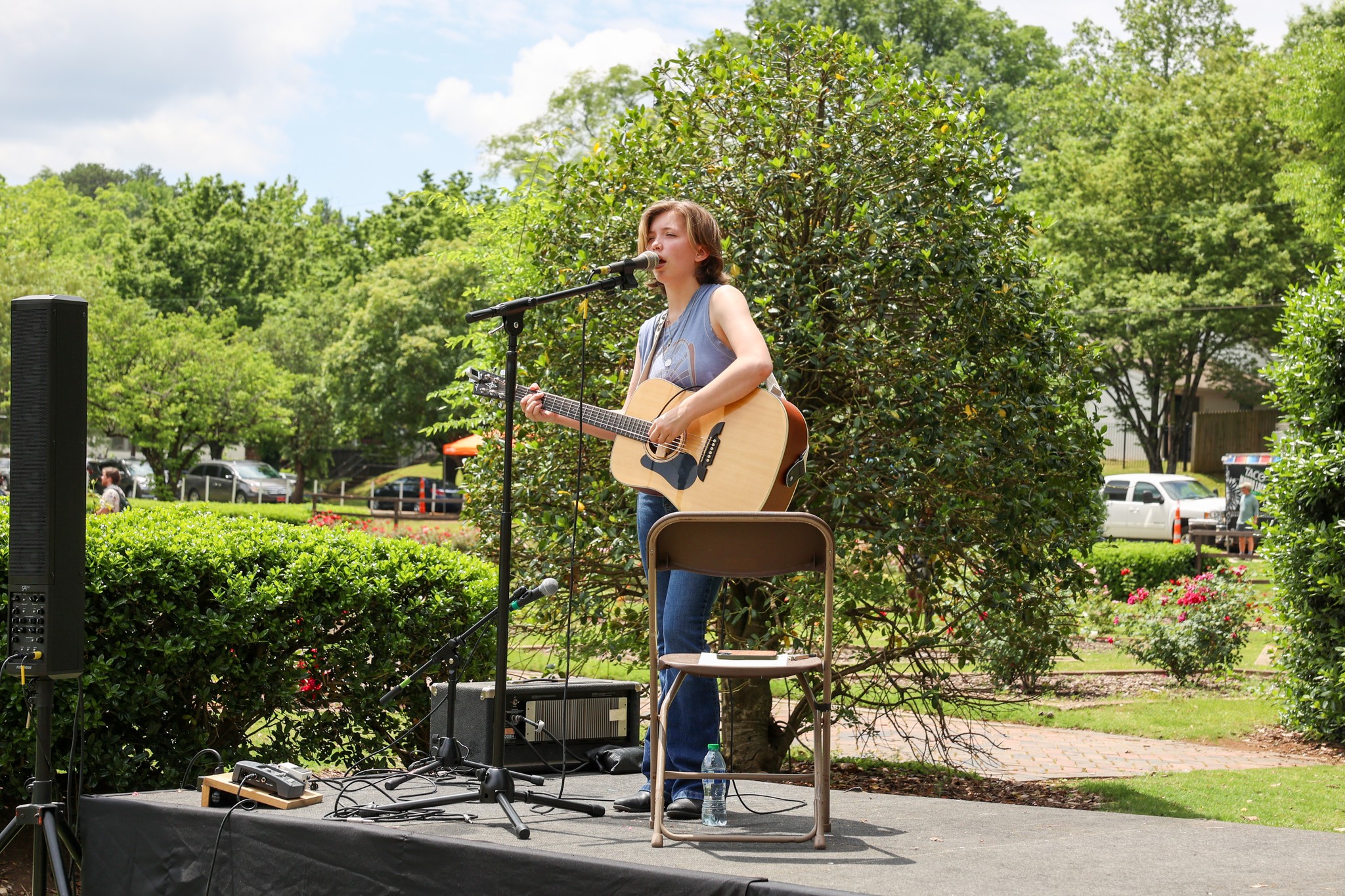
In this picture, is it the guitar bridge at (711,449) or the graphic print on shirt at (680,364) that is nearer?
the guitar bridge at (711,449)

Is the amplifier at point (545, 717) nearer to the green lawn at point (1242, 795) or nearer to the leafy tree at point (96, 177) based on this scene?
the green lawn at point (1242, 795)

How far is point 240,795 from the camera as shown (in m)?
4.39

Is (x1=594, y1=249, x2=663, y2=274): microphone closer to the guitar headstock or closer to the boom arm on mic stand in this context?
the boom arm on mic stand

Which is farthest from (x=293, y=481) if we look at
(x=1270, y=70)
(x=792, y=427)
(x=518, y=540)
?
(x=792, y=427)

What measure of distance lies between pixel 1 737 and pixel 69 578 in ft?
3.39

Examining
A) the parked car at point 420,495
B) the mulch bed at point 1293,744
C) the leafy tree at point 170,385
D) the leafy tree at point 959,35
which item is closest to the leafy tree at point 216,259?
the parked car at point 420,495

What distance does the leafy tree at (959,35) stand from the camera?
42.4 m

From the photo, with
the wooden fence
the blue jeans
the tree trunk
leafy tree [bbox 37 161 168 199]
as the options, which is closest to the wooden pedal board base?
the blue jeans

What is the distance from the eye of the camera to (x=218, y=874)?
171 inches

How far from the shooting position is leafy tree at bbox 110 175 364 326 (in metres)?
49.9

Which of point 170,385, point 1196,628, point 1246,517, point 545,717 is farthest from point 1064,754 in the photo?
point 170,385

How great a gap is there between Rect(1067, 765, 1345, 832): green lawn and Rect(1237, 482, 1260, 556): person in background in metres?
15.3

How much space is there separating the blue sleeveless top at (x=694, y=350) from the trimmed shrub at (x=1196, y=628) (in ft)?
30.1

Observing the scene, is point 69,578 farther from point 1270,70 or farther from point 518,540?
point 1270,70
